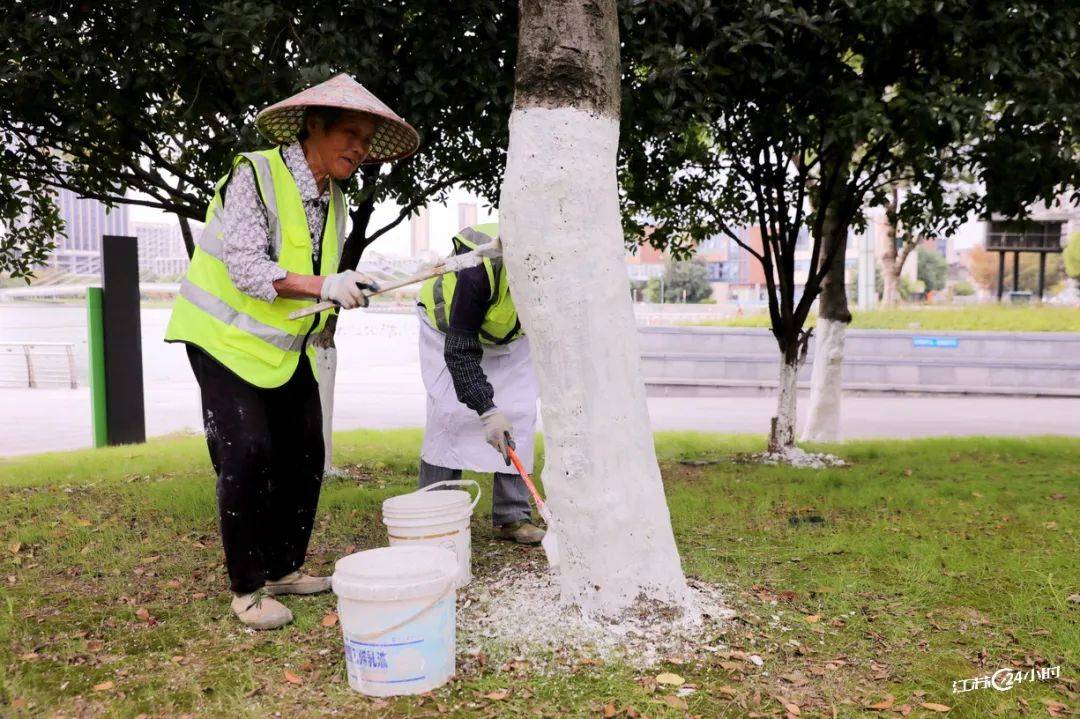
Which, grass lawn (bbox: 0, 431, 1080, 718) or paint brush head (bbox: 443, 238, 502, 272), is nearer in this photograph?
grass lawn (bbox: 0, 431, 1080, 718)

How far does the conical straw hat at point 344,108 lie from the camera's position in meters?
2.96

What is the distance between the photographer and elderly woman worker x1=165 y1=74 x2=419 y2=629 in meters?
2.89

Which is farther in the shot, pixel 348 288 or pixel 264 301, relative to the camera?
pixel 264 301

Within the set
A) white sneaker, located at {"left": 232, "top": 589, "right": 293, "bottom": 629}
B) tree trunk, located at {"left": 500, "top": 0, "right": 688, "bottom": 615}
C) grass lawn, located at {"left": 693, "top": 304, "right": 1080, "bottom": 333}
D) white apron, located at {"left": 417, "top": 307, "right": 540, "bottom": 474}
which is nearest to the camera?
tree trunk, located at {"left": 500, "top": 0, "right": 688, "bottom": 615}

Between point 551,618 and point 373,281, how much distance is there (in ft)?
4.31

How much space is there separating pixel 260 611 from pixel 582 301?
157cm

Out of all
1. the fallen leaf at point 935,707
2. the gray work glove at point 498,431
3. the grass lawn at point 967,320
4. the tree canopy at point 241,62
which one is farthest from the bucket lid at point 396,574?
the grass lawn at point 967,320

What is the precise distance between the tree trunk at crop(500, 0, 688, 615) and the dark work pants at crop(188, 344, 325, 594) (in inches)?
37.9

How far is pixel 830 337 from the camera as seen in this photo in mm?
8289

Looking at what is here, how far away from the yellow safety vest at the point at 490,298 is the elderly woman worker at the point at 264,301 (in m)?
0.69

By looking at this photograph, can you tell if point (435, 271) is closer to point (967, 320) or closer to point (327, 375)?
point (327, 375)

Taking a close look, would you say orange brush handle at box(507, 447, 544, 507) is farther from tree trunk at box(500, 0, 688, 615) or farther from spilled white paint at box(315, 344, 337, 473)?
spilled white paint at box(315, 344, 337, 473)

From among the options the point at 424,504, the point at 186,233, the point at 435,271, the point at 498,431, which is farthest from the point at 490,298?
the point at 186,233

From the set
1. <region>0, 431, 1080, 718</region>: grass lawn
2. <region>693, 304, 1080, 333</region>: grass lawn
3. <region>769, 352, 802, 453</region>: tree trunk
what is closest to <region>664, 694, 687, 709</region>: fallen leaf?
<region>0, 431, 1080, 718</region>: grass lawn
